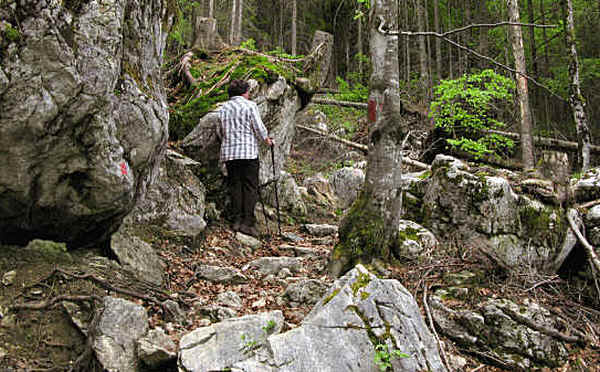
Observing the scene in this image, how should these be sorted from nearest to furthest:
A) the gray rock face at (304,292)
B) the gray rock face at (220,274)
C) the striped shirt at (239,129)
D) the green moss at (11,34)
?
the green moss at (11,34) < the gray rock face at (304,292) < the gray rock face at (220,274) < the striped shirt at (239,129)

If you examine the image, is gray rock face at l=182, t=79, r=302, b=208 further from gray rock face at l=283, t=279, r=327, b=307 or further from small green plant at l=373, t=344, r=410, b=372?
small green plant at l=373, t=344, r=410, b=372

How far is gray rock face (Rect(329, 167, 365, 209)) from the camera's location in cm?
1059

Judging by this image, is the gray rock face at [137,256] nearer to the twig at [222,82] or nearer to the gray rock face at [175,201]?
the gray rock face at [175,201]

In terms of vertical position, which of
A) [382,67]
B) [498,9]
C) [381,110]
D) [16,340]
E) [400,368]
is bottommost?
[400,368]

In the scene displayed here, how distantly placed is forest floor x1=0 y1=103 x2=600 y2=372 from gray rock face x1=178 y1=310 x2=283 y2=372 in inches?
15.4

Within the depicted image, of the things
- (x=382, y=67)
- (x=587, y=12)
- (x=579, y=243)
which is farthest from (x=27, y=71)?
(x=587, y=12)

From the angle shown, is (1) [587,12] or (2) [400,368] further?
(1) [587,12]

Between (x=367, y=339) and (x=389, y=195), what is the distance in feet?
7.50

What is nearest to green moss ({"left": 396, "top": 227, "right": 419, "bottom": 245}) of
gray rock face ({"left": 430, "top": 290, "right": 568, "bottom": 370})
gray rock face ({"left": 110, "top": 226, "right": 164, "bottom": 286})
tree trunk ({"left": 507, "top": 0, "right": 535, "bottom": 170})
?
gray rock face ({"left": 430, "top": 290, "right": 568, "bottom": 370})

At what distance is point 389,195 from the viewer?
16.3 ft

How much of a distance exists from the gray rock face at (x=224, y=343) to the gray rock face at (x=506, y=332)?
220 cm

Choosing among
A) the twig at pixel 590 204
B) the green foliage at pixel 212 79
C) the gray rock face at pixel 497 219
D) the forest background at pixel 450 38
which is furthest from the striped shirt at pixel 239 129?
the forest background at pixel 450 38

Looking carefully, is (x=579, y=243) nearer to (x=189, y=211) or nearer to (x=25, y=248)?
(x=189, y=211)

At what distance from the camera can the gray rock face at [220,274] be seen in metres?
4.62
